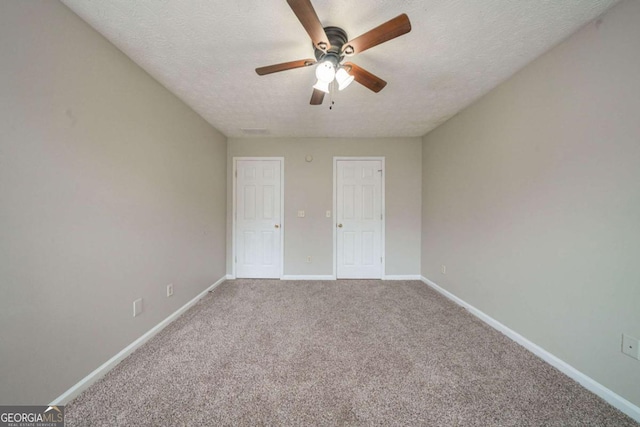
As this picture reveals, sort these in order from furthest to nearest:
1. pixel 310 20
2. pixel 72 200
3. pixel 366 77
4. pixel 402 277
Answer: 1. pixel 402 277
2. pixel 366 77
3. pixel 72 200
4. pixel 310 20

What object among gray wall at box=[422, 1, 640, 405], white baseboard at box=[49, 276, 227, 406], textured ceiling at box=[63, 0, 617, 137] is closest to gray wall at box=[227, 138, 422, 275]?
textured ceiling at box=[63, 0, 617, 137]

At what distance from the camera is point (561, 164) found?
148 centimetres

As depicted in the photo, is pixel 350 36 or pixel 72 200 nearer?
pixel 72 200

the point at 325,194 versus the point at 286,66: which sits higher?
the point at 286,66

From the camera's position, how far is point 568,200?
1442 mm

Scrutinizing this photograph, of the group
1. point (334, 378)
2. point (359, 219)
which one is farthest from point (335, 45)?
point (359, 219)

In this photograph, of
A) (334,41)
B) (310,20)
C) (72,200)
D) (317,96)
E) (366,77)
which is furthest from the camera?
(317,96)

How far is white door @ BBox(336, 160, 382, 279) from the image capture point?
3.40 m

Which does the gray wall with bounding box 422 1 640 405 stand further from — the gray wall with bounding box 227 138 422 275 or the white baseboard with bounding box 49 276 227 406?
the white baseboard with bounding box 49 276 227 406

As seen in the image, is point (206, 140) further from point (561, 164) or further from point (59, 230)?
point (561, 164)

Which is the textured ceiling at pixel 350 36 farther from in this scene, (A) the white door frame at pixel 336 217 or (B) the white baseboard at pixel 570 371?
(B) the white baseboard at pixel 570 371

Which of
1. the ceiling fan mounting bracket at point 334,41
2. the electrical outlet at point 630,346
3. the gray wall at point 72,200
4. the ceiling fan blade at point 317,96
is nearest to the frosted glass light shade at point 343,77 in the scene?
the ceiling fan mounting bracket at point 334,41

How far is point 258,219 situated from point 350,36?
8.89ft

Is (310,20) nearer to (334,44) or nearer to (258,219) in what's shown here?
(334,44)
